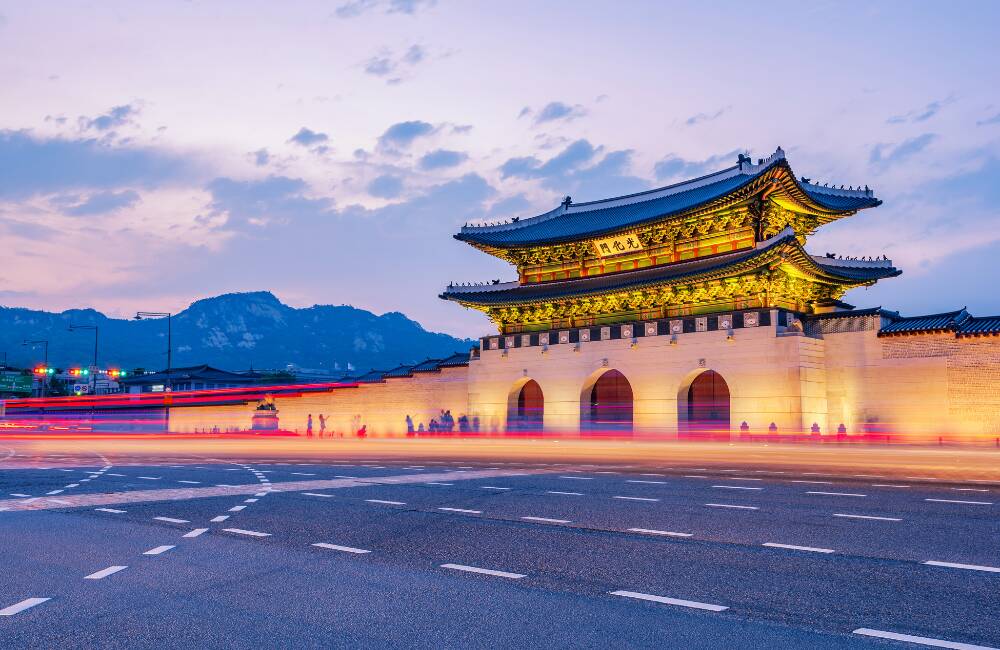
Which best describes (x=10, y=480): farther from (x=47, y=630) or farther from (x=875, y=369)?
(x=875, y=369)

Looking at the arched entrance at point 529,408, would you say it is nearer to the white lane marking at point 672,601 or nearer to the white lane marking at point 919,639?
the white lane marking at point 672,601

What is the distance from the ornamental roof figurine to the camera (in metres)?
41.6

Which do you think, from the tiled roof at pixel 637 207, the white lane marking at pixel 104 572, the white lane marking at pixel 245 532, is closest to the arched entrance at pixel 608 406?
the tiled roof at pixel 637 207

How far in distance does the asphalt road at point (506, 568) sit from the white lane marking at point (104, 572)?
4 centimetres

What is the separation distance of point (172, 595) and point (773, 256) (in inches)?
1437

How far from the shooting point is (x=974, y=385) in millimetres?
35250

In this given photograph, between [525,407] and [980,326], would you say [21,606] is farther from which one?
[525,407]

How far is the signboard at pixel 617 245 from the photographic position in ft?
159

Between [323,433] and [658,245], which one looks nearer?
[658,245]

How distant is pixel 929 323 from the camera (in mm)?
37031

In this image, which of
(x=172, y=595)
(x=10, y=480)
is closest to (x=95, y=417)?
(x=10, y=480)

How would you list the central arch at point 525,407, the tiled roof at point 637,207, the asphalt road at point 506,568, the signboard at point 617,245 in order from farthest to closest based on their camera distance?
the central arch at point 525,407
the signboard at point 617,245
the tiled roof at point 637,207
the asphalt road at point 506,568

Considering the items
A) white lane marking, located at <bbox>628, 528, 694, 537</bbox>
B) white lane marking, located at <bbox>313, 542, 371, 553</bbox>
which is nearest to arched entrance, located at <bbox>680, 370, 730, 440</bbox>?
white lane marking, located at <bbox>628, 528, 694, 537</bbox>

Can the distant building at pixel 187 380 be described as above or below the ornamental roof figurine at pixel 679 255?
below
